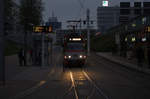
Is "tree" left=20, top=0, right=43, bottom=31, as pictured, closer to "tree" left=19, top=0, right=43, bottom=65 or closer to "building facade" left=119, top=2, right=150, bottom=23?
"tree" left=19, top=0, right=43, bottom=65

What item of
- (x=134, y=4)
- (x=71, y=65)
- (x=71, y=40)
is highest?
(x=134, y=4)

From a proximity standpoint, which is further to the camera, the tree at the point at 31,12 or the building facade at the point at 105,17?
the building facade at the point at 105,17

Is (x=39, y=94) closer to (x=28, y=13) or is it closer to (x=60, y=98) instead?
(x=60, y=98)

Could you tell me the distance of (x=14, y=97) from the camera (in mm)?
12391

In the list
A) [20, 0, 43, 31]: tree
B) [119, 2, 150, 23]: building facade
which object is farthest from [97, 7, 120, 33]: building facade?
[119, 2, 150, 23]: building facade

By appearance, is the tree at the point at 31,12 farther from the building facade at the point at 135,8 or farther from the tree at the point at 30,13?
the building facade at the point at 135,8

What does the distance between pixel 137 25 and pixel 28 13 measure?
1577 cm

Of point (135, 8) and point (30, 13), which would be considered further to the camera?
point (30, 13)

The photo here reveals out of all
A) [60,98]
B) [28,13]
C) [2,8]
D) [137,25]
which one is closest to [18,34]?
[28,13]

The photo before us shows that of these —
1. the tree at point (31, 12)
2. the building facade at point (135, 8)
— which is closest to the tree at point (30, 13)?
the tree at point (31, 12)

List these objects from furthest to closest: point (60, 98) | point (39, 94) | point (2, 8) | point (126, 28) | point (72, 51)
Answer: point (126, 28) → point (72, 51) → point (2, 8) → point (39, 94) → point (60, 98)

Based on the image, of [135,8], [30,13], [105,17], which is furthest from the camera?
[105,17]

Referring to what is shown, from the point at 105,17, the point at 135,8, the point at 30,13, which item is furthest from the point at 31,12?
the point at 105,17

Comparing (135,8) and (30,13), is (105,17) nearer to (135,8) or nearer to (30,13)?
(30,13)
